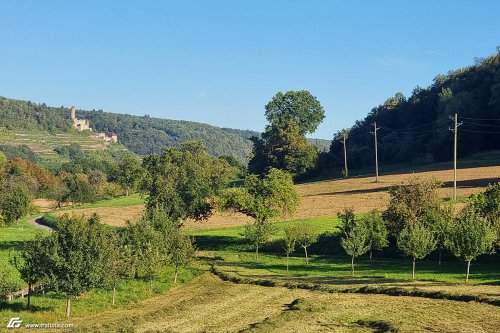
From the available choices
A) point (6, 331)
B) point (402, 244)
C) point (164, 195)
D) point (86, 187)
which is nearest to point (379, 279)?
point (402, 244)

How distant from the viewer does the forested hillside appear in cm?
12638

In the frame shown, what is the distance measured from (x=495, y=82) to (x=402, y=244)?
3728 inches

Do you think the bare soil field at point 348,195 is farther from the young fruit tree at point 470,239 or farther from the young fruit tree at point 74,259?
the young fruit tree at point 74,259

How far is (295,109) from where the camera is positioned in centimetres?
15312

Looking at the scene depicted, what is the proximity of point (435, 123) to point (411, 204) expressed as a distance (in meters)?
90.2

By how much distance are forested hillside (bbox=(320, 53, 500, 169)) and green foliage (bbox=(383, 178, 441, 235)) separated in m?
72.3

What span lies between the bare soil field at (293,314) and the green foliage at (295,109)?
366 ft

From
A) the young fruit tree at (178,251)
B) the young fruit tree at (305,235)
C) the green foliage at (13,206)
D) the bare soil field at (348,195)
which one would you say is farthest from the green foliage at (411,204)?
the green foliage at (13,206)

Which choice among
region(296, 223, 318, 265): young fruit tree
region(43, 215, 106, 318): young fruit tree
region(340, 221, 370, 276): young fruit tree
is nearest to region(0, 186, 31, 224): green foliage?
region(296, 223, 318, 265): young fruit tree

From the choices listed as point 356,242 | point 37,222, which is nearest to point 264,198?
point 356,242

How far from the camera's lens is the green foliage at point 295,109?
5989 inches

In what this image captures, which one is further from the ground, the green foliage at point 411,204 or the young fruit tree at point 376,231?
the green foliage at point 411,204

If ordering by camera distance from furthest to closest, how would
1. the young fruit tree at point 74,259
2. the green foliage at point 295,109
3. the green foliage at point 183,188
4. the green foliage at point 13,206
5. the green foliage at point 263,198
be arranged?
the green foliage at point 295,109 → the green foliage at point 13,206 → the green foliage at point 183,188 → the green foliage at point 263,198 → the young fruit tree at point 74,259
